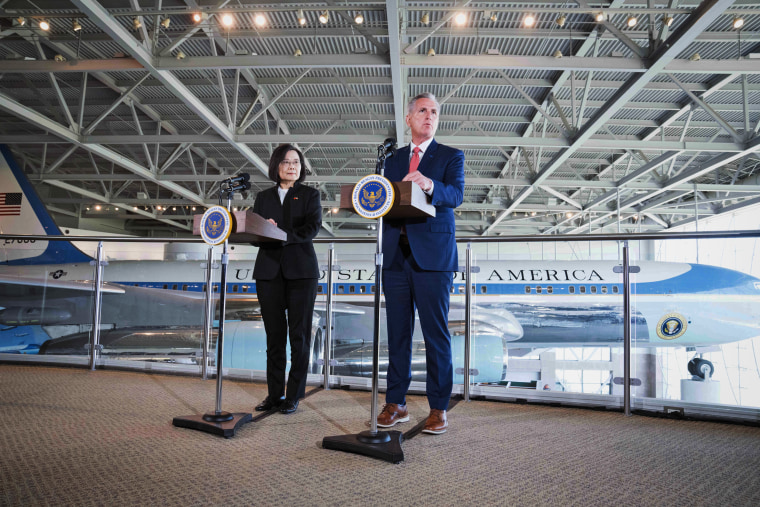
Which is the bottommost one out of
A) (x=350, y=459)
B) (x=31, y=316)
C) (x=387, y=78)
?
(x=350, y=459)

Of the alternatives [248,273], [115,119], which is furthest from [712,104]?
[115,119]

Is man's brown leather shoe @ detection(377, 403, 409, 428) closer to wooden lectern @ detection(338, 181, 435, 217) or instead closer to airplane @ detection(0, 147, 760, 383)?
airplane @ detection(0, 147, 760, 383)

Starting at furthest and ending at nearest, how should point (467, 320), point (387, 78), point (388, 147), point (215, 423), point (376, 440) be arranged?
point (387, 78) < point (467, 320) < point (215, 423) < point (388, 147) < point (376, 440)

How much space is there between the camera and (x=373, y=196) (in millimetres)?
1841

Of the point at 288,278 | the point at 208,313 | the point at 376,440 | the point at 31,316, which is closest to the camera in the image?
the point at 376,440

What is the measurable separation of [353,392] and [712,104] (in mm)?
10299

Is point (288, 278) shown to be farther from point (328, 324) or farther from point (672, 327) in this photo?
point (672, 327)

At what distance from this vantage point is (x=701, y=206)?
1738 centimetres

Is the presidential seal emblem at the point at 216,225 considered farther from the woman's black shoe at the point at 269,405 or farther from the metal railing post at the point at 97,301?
the metal railing post at the point at 97,301

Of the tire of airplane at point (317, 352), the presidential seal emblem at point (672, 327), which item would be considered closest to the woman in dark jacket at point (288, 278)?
the tire of airplane at point (317, 352)

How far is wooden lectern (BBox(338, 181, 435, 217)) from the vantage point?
179 centimetres

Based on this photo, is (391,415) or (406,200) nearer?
(406,200)

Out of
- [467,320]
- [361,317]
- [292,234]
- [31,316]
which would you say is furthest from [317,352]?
[31,316]

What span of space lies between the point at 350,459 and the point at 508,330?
191 cm
